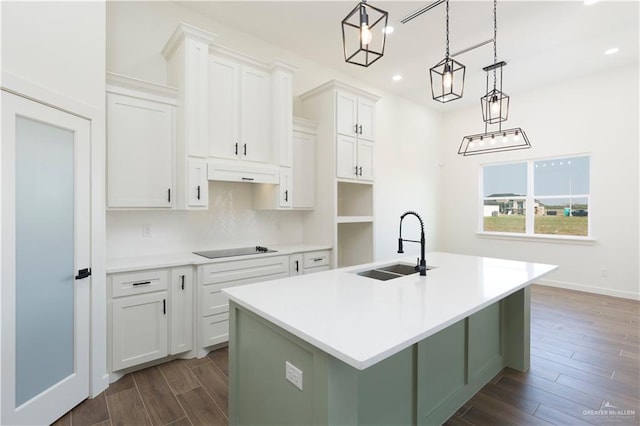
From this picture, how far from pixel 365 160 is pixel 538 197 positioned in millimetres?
3542

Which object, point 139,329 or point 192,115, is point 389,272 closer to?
point 139,329

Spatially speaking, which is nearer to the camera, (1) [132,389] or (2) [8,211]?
(2) [8,211]

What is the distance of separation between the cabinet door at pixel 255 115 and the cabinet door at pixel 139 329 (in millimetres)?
1591

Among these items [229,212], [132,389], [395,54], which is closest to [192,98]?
[229,212]

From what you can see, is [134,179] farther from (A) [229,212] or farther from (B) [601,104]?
(B) [601,104]

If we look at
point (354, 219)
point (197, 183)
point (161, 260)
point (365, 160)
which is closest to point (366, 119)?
point (365, 160)

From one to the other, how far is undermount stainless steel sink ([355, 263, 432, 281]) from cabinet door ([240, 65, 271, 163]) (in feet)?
5.60

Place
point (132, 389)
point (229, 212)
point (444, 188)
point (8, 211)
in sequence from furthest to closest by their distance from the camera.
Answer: point (444, 188), point (229, 212), point (132, 389), point (8, 211)

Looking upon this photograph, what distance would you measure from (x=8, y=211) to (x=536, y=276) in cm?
325

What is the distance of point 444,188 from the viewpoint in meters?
6.66

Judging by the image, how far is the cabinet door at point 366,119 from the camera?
4.02m

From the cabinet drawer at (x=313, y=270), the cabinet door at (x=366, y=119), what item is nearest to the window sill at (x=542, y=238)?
the cabinet door at (x=366, y=119)

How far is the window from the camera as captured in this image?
16.5ft

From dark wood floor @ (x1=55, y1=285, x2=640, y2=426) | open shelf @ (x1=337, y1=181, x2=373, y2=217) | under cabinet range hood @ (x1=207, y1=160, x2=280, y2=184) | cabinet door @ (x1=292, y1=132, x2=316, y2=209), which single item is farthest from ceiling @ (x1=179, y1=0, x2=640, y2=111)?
dark wood floor @ (x1=55, y1=285, x2=640, y2=426)
